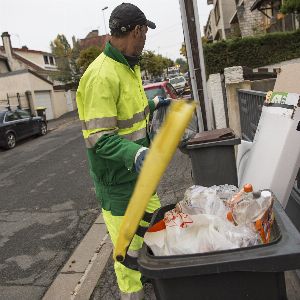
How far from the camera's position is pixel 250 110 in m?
5.25

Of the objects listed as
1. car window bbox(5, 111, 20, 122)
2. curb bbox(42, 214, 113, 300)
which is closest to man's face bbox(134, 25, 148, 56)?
curb bbox(42, 214, 113, 300)

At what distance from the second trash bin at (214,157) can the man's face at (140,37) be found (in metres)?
1.32

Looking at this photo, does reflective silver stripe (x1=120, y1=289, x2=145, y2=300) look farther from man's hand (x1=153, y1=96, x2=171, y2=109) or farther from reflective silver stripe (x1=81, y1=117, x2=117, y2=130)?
man's hand (x1=153, y1=96, x2=171, y2=109)

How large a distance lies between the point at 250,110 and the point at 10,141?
11.5 meters

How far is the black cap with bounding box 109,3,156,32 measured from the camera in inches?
99.7

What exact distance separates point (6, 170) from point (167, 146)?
9.66 metres

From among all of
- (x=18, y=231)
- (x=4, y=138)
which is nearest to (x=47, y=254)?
(x=18, y=231)

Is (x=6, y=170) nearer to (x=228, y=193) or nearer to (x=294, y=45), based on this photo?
(x=228, y=193)

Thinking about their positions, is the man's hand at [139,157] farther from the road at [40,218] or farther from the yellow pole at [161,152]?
the road at [40,218]

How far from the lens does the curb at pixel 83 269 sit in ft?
11.9

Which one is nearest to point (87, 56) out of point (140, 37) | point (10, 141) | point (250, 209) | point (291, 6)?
point (291, 6)

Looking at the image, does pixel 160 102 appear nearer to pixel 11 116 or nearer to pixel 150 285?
pixel 150 285

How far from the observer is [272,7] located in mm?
24656

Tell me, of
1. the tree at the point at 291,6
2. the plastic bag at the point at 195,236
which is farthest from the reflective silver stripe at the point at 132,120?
the tree at the point at 291,6
